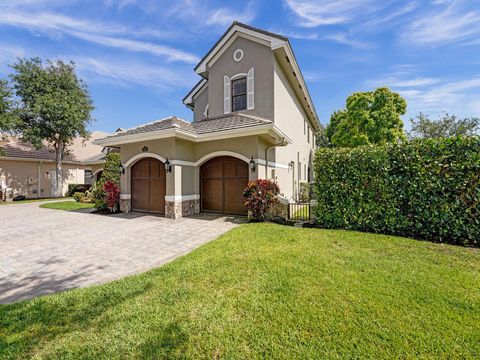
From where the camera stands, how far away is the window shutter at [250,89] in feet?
39.0

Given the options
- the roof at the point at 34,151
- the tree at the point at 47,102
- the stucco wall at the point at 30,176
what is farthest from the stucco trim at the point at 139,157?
the stucco wall at the point at 30,176

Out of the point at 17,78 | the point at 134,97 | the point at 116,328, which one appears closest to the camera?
the point at 116,328

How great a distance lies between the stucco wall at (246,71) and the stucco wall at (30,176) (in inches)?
789

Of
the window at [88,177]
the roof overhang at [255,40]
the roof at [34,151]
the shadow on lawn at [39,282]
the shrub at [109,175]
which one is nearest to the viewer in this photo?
the shadow on lawn at [39,282]

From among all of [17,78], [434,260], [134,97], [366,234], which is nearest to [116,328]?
[434,260]

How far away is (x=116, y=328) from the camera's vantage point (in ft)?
8.88

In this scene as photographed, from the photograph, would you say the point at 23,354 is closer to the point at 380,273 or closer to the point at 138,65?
the point at 380,273

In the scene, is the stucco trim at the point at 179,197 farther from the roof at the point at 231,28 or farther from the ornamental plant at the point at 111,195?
the roof at the point at 231,28

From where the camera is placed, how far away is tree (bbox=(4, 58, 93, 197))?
18.5 metres

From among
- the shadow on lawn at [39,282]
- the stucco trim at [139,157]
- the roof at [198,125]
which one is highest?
the roof at [198,125]

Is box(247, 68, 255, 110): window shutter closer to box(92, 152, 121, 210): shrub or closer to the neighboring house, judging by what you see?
box(92, 152, 121, 210): shrub

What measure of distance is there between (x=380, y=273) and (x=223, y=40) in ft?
43.6

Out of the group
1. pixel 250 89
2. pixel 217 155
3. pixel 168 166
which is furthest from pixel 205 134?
pixel 250 89

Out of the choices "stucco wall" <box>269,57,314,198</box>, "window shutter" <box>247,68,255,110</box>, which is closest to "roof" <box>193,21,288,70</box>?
"stucco wall" <box>269,57,314,198</box>
